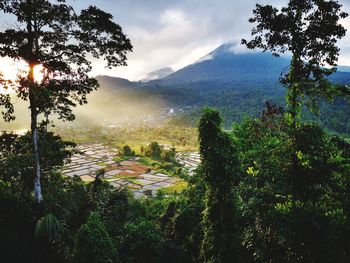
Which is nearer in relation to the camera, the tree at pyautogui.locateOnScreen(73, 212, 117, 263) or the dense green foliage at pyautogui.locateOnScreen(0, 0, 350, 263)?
the dense green foliage at pyautogui.locateOnScreen(0, 0, 350, 263)

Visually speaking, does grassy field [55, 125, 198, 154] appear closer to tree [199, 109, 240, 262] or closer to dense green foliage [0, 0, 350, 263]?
dense green foliage [0, 0, 350, 263]

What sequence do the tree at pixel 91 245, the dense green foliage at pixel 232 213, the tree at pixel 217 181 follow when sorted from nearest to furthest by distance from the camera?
the dense green foliage at pixel 232 213 → the tree at pixel 91 245 → the tree at pixel 217 181

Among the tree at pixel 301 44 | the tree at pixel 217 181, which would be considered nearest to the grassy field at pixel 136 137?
the tree at pixel 217 181

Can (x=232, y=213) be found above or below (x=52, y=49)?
below

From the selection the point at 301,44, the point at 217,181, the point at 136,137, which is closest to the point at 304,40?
the point at 301,44

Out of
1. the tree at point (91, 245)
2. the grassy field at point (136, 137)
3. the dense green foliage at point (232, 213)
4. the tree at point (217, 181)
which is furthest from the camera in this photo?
the grassy field at point (136, 137)

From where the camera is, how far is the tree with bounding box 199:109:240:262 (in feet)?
44.9

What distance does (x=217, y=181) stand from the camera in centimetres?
1391

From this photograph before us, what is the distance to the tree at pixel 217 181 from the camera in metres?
13.7

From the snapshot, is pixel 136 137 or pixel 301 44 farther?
pixel 136 137

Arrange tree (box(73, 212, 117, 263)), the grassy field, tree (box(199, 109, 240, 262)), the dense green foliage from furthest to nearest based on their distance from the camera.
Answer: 1. the grassy field
2. tree (box(199, 109, 240, 262))
3. tree (box(73, 212, 117, 263))
4. the dense green foliage

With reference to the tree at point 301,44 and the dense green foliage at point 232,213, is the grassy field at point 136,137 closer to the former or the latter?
the dense green foliage at point 232,213

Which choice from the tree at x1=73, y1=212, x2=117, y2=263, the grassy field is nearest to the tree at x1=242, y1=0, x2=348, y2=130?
the tree at x1=73, y1=212, x2=117, y2=263

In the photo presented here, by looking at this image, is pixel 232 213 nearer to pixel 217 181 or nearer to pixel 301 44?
pixel 217 181
